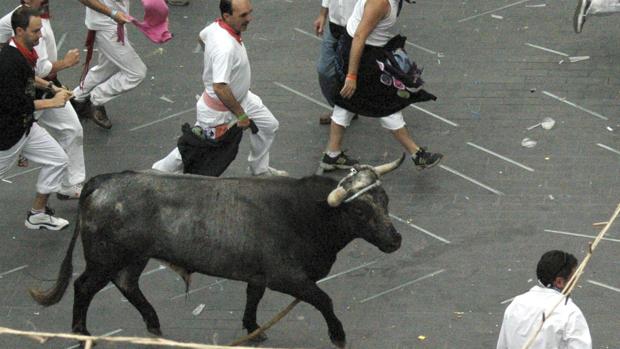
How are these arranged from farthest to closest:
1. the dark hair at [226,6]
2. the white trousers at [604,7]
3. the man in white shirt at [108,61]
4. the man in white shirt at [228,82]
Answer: the white trousers at [604,7] < the man in white shirt at [108,61] < the man in white shirt at [228,82] < the dark hair at [226,6]

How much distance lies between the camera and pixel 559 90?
1259 cm

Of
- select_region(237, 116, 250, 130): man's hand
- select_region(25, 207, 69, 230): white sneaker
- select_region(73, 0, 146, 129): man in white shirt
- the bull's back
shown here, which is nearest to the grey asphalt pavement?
select_region(25, 207, 69, 230): white sneaker

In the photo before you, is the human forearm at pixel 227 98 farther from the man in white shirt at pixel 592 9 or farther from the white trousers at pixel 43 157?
the man in white shirt at pixel 592 9

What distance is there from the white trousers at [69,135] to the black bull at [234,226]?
2.25m

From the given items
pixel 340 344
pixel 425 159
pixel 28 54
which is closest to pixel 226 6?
pixel 28 54

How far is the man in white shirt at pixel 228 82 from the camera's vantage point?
10.0m

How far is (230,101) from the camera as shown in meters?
10.2

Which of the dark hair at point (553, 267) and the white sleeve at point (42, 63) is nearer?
the dark hair at point (553, 267)

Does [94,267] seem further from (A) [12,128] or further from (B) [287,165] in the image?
(B) [287,165]

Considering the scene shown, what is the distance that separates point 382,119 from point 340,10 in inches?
42.6

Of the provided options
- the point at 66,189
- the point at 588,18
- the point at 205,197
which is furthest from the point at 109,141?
the point at 588,18

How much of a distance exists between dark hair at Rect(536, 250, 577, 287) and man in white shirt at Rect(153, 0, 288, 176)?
354 centimetres

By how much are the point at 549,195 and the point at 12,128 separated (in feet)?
14.9

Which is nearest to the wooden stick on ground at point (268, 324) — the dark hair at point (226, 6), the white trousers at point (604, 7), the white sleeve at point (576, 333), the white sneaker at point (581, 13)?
the white sleeve at point (576, 333)
